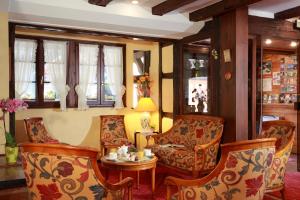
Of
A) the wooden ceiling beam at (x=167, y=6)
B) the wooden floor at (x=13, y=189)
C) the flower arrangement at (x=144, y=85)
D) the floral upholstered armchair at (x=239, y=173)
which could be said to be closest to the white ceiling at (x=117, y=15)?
the wooden ceiling beam at (x=167, y=6)

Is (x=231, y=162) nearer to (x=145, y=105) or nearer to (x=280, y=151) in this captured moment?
(x=280, y=151)

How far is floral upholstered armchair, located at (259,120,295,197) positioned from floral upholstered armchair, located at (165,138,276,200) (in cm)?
100

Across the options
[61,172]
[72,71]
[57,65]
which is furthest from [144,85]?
[61,172]

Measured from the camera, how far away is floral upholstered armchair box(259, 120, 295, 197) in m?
3.18

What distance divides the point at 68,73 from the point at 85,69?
336 mm

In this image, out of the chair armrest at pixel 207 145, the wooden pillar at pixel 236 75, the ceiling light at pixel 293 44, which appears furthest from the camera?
the ceiling light at pixel 293 44

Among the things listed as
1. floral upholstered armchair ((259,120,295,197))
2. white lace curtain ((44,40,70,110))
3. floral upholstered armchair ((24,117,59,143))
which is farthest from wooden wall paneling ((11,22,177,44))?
floral upholstered armchair ((259,120,295,197))

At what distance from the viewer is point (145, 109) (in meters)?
5.79

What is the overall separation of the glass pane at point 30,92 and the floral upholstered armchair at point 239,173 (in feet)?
13.0

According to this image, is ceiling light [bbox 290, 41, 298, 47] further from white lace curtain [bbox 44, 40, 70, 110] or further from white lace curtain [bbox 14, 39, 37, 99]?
white lace curtain [bbox 14, 39, 37, 99]

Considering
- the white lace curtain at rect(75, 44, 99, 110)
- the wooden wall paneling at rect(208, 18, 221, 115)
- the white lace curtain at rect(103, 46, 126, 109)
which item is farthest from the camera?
the white lace curtain at rect(103, 46, 126, 109)

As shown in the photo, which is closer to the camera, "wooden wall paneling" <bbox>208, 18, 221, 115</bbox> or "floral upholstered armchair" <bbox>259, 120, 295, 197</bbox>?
"floral upholstered armchair" <bbox>259, 120, 295, 197</bbox>

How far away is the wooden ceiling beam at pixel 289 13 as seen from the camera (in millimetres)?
4514

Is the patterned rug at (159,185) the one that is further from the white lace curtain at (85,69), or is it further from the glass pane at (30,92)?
the glass pane at (30,92)
